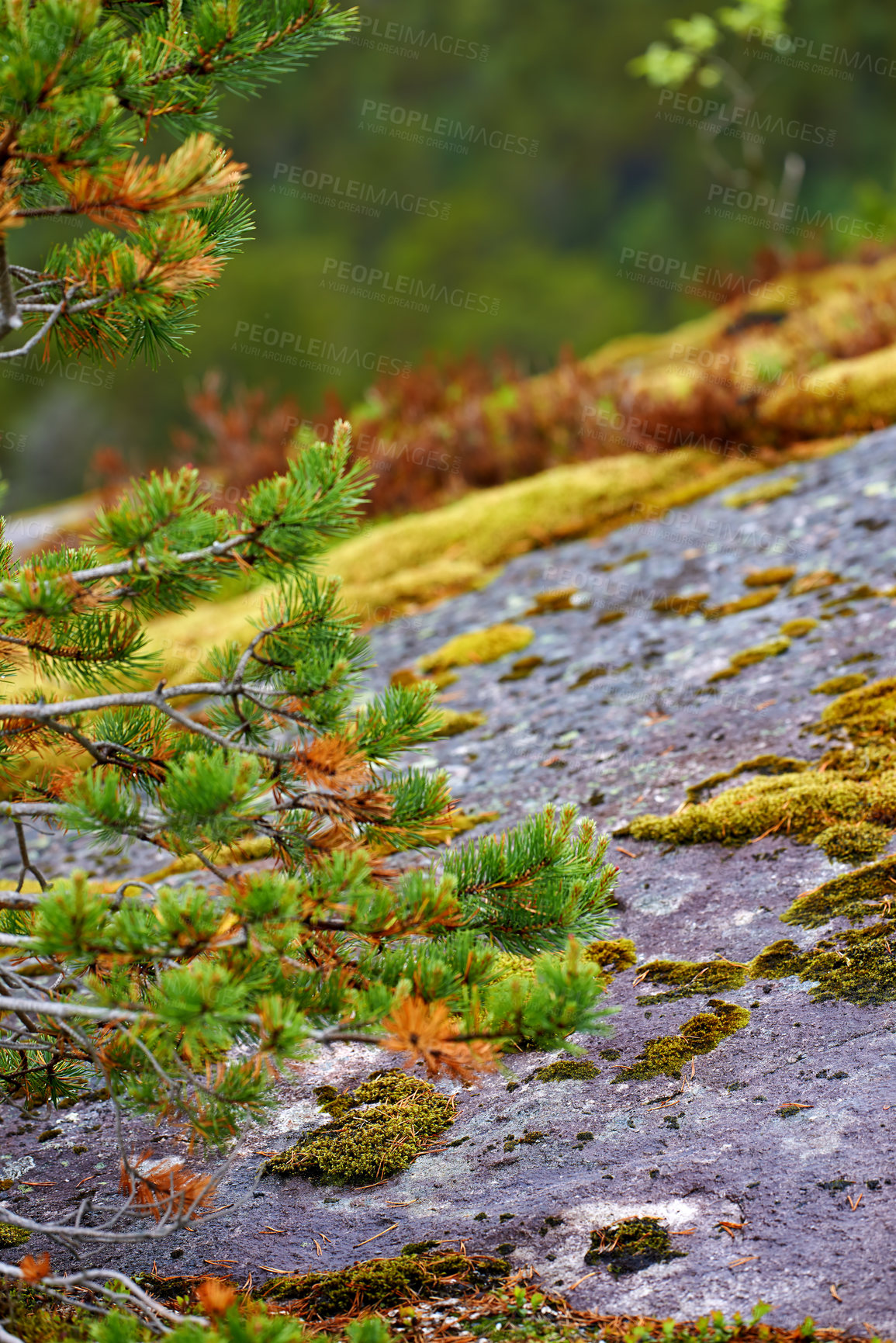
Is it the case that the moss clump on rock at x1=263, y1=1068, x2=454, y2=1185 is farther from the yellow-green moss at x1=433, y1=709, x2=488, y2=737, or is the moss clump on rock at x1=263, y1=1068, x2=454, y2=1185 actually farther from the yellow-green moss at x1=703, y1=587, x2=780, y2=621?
the yellow-green moss at x1=703, y1=587, x2=780, y2=621

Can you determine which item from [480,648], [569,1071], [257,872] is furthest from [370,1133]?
[480,648]

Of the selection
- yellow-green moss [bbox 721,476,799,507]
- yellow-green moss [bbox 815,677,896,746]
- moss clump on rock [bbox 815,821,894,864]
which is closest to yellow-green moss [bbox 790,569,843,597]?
yellow-green moss [bbox 815,677,896,746]

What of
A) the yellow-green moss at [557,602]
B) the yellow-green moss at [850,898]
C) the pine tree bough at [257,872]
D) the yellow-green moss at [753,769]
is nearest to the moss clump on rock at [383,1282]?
the pine tree bough at [257,872]

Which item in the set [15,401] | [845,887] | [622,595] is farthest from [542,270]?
[845,887]

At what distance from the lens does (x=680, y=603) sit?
4691 millimetres

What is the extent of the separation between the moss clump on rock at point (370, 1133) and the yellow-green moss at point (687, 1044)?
45 centimetres

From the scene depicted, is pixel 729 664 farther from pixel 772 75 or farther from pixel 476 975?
pixel 772 75

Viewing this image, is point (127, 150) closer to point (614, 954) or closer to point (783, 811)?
point (614, 954)

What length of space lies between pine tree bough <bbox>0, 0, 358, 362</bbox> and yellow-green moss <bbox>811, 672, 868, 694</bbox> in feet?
8.12

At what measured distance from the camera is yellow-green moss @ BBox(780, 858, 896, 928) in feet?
7.95

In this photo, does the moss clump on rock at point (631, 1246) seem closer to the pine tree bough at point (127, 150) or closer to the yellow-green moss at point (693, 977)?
the yellow-green moss at point (693, 977)

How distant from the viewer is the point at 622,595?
196 inches

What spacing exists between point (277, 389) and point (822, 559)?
22675mm

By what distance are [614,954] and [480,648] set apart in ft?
8.00
